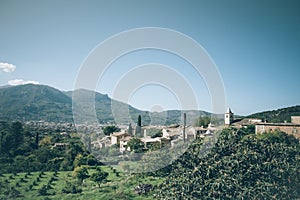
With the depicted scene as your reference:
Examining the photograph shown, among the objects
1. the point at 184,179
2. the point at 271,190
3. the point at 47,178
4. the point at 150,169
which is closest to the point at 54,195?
the point at 47,178

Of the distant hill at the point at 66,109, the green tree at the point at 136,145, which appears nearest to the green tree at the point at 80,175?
the distant hill at the point at 66,109

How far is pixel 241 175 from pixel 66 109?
17.5m

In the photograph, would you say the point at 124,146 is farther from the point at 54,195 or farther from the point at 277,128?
the point at 277,128

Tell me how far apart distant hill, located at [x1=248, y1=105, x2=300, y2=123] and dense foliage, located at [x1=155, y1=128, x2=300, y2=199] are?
7238mm

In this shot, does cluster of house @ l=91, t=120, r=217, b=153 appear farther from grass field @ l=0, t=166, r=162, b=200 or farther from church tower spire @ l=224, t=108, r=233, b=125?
church tower spire @ l=224, t=108, r=233, b=125

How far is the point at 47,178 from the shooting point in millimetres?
7766

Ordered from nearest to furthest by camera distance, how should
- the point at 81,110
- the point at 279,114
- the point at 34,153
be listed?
1. the point at 81,110
2. the point at 34,153
3. the point at 279,114

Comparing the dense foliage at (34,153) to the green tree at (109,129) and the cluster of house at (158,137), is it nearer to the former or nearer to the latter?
the cluster of house at (158,137)

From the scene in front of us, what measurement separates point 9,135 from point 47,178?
3.29m

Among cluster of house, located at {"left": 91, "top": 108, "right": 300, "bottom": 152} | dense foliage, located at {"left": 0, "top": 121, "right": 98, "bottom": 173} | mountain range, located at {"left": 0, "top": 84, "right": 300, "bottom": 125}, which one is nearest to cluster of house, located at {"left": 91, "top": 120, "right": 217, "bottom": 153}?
cluster of house, located at {"left": 91, "top": 108, "right": 300, "bottom": 152}

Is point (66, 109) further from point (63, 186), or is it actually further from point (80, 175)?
point (63, 186)

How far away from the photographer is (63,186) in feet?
22.7

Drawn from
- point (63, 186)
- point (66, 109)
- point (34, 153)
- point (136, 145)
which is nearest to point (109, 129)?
point (34, 153)

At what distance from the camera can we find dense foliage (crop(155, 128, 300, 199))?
14.4 ft
